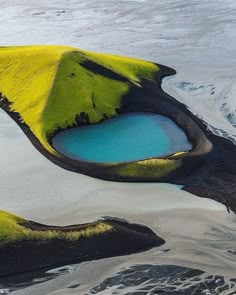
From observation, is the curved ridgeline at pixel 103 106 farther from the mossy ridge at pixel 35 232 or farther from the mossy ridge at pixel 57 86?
the mossy ridge at pixel 35 232

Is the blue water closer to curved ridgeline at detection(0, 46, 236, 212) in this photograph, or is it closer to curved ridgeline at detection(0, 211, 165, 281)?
curved ridgeline at detection(0, 46, 236, 212)

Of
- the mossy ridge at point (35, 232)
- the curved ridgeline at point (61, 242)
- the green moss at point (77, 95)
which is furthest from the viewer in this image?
the green moss at point (77, 95)

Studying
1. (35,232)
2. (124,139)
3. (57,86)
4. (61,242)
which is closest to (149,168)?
(124,139)

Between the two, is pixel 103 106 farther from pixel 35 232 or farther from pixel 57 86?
pixel 35 232

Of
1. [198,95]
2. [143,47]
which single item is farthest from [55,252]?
[143,47]

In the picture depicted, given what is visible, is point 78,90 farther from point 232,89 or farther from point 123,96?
point 232,89

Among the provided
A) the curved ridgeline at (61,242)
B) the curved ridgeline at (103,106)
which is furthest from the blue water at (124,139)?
the curved ridgeline at (61,242)
